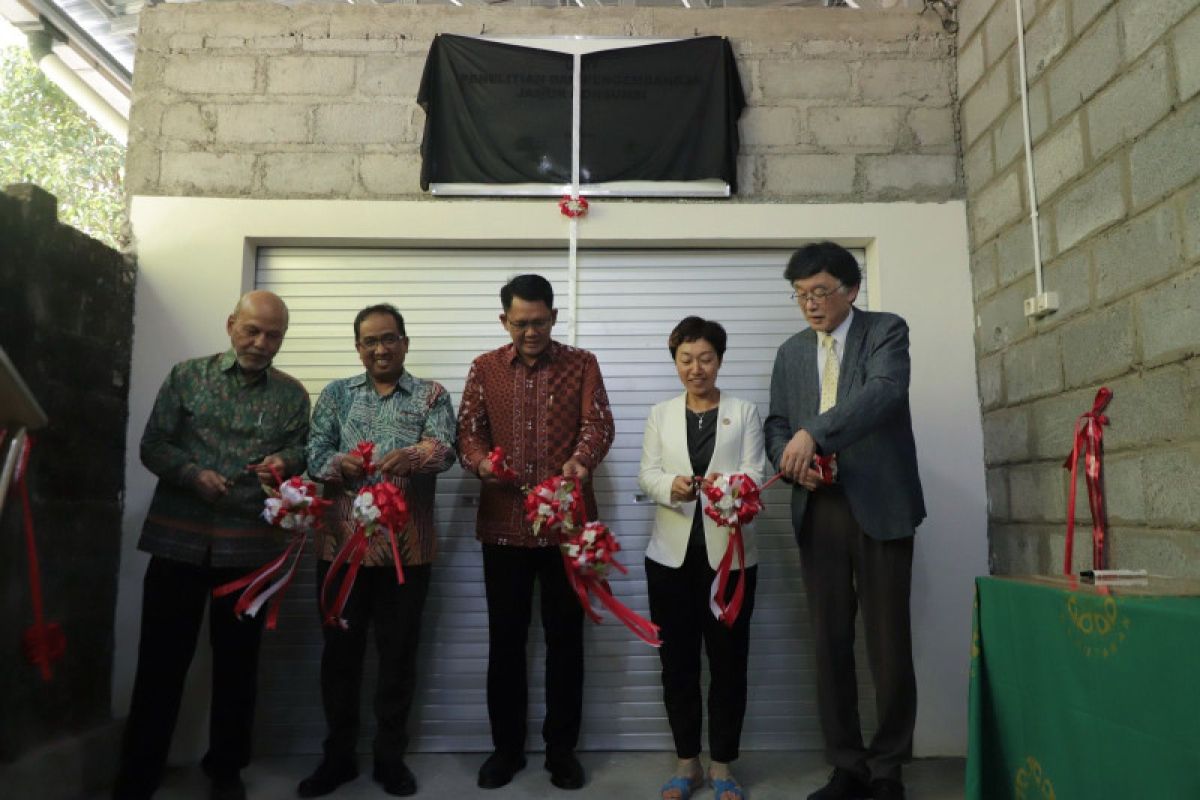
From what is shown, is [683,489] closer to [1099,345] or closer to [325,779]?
[1099,345]

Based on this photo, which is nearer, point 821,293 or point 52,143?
point 821,293

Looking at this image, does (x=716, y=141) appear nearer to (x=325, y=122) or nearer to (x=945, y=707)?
(x=325, y=122)

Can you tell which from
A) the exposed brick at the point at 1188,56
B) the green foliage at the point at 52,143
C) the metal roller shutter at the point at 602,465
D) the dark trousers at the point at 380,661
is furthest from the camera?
the green foliage at the point at 52,143

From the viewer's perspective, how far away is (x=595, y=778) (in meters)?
2.88

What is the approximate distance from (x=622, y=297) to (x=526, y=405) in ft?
2.88

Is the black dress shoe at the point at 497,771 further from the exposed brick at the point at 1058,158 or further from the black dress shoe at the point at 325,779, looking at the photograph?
the exposed brick at the point at 1058,158

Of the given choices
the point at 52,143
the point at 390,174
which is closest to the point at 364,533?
the point at 390,174

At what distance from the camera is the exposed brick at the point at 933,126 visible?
3.50 metres

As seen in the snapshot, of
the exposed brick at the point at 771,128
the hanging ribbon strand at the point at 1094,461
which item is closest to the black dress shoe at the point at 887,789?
the hanging ribbon strand at the point at 1094,461

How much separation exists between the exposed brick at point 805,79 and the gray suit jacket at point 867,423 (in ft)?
4.19

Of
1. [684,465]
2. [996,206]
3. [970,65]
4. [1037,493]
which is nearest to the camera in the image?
[684,465]

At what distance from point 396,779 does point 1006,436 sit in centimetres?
246

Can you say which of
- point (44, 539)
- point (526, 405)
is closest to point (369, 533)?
point (526, 405)

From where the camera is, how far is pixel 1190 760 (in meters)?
1.31
